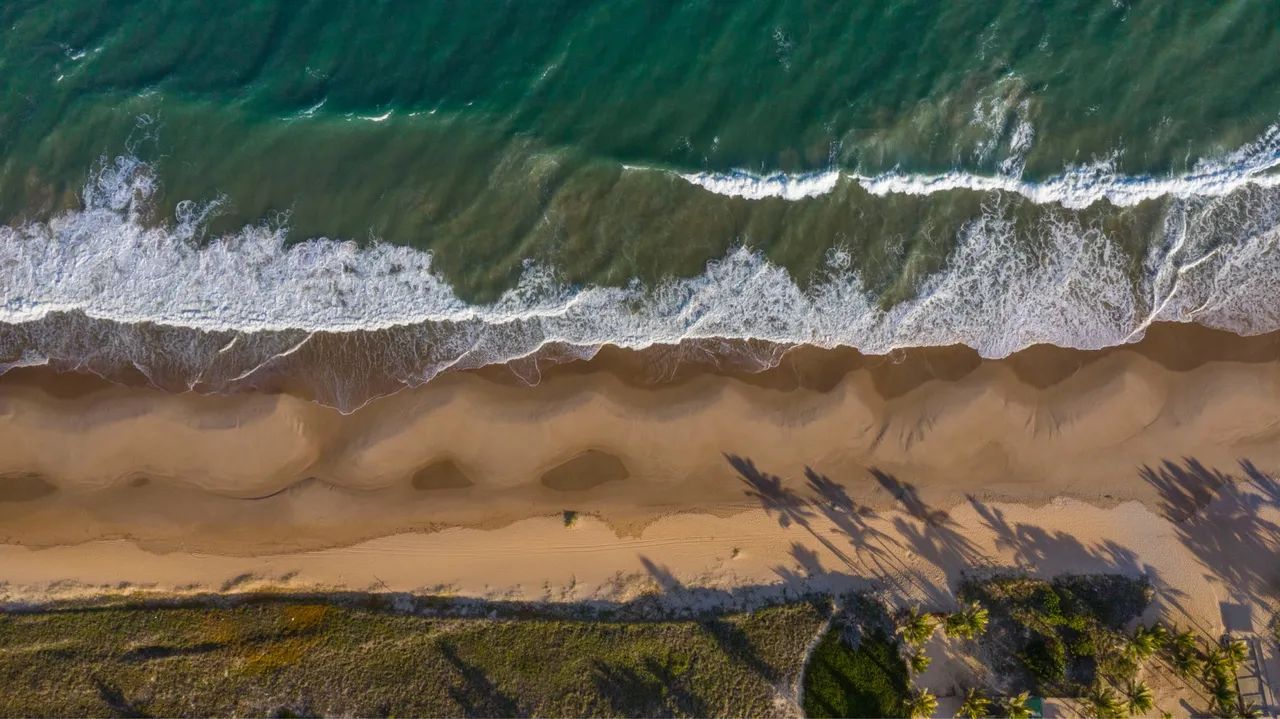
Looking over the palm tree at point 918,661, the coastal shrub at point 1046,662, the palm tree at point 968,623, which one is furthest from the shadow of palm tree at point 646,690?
the coastal shrub at point 1046,662

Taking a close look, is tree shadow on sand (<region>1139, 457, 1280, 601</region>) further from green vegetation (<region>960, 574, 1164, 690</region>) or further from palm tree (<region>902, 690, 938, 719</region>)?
palm tree (<region>902, 690, 938, 719</region>)

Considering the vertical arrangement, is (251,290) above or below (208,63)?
below

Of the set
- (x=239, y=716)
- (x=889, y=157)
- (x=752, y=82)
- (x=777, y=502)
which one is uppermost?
(x=752, y=82)

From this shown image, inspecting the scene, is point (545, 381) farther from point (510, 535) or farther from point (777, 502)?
point (777, 502)

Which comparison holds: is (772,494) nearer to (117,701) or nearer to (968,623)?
(968,623)

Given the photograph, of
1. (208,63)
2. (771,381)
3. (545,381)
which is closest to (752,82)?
(771,381)

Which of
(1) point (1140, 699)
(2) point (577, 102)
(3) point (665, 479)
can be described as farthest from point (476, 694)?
(1) point (1140, 699)

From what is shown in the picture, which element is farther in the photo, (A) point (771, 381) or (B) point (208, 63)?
(B) point (208, 63)
